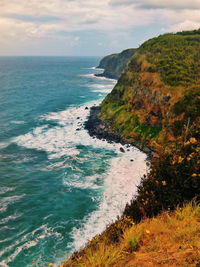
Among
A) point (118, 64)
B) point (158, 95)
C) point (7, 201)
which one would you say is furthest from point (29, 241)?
point (118, 64)

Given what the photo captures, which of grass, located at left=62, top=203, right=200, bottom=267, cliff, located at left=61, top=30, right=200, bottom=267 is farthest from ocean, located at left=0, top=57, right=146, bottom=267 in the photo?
cliff, located at left=61, top=30, right=200, bottom=267

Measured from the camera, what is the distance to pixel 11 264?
2192cm

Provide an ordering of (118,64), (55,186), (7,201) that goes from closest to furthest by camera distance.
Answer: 1. (7,201)
2. (55,186)
3. (118,64)

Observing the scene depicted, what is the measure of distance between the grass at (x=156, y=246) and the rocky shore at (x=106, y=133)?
3810 centimetres

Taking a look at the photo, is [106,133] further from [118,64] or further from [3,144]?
[118,64]

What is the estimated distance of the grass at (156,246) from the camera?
22.8 feet

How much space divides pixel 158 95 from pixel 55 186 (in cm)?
3239

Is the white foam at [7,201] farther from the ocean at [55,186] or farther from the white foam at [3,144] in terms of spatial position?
the white foam at [3,144]

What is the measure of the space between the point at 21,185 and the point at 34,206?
596 centimetres

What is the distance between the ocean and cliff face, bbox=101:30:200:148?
808 cm

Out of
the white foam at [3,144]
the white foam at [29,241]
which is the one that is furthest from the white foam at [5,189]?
the white foam at [3,144]

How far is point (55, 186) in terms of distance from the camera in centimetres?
3584

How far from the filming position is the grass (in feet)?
22.8

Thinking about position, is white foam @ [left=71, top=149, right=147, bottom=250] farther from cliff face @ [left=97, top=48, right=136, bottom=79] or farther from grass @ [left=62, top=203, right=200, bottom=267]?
cliff face @ [left=97, top=48, right=136, bottom=79]
